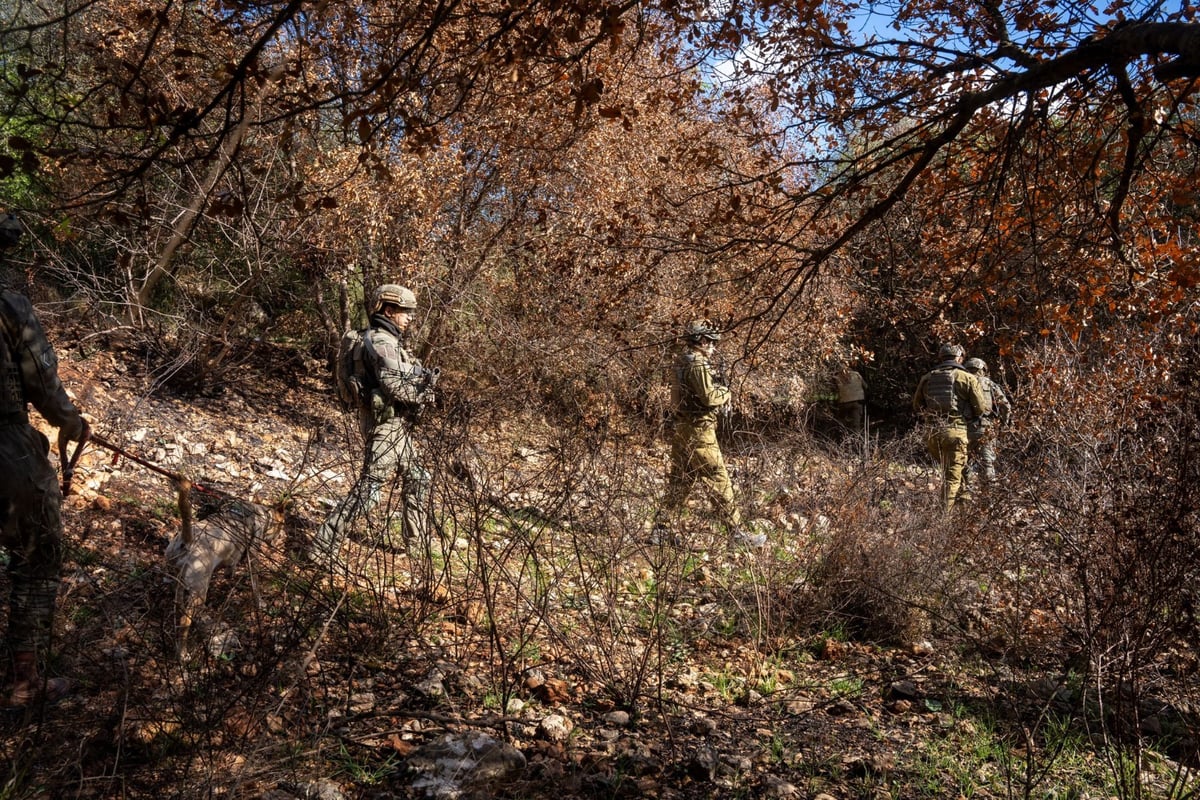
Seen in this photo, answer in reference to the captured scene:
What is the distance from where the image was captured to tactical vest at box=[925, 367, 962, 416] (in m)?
8.88

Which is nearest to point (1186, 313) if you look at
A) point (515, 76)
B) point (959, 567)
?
point (959, 567)

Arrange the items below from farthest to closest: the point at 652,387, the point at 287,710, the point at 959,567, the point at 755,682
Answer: the point at 652,387, the point at 959,567, the point at 755,682, the point at 287,710

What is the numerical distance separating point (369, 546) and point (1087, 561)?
11.8 ft

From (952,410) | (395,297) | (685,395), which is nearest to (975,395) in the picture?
(952,410)

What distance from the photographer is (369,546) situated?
4.29 metres

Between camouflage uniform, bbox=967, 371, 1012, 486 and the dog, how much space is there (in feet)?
23.6

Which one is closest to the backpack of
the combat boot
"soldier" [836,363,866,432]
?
the combat boot

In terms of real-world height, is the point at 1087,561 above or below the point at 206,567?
below

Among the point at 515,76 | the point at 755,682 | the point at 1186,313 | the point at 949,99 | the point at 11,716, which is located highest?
the point at 949,99

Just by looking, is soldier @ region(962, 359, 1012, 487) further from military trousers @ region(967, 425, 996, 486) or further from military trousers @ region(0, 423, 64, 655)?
military trousers @ region(0, 423, 64, 655)

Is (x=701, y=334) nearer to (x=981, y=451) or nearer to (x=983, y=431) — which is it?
(x=983, y=431)

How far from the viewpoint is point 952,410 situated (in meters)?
8.86

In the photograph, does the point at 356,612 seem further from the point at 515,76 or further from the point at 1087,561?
the point at 1087,561

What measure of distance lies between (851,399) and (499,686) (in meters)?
12.2
